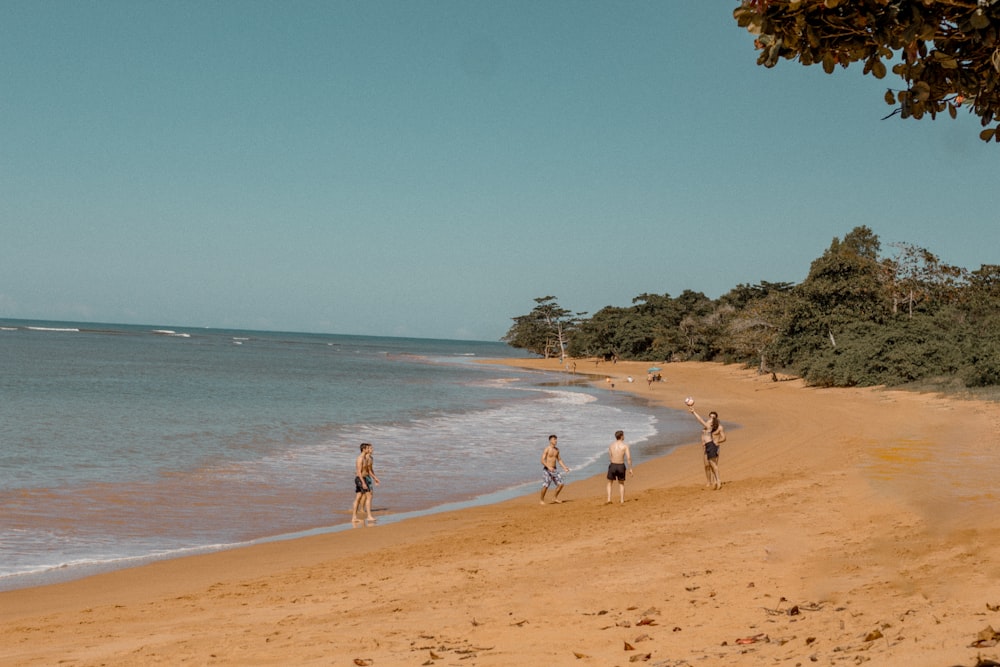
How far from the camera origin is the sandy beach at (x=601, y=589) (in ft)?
18.7

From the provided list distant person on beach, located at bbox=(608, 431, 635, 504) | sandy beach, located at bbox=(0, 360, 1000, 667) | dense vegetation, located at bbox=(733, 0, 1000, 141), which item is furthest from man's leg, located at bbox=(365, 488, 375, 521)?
dense vegetation, located at bbox=(733, 0, 1000, 141)

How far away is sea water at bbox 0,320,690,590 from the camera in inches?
506

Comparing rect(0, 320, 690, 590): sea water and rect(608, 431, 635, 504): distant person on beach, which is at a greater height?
rect(608, 431, 635, 504): distant person on beach

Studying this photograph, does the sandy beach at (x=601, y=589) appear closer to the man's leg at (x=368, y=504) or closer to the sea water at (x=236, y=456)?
the man's leg at (x=368, y=504)

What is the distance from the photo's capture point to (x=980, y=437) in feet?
67.3

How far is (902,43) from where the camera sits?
4090 mm

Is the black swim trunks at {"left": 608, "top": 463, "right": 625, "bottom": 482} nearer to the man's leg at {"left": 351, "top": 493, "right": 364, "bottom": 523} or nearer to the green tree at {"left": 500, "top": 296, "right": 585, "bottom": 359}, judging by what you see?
the man's leg at {"left": 351, "top": 493, "right": 364, "bottom": 523}

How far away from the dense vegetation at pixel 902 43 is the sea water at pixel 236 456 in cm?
1073

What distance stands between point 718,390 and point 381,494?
35771mm

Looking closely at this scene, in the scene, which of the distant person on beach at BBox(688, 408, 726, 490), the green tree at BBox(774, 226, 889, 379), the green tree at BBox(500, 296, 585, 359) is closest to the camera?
the distant person on beach at BBox(688, 408, 726, 490)

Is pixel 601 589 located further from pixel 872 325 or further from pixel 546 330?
pixel 546 330

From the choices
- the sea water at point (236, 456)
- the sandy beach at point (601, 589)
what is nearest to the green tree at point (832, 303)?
the sea water at point (236, 456)

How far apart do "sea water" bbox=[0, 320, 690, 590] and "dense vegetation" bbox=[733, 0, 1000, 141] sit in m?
10.7

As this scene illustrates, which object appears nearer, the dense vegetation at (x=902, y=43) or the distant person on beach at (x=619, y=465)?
the dense vegetation at (x=902, y=43)
